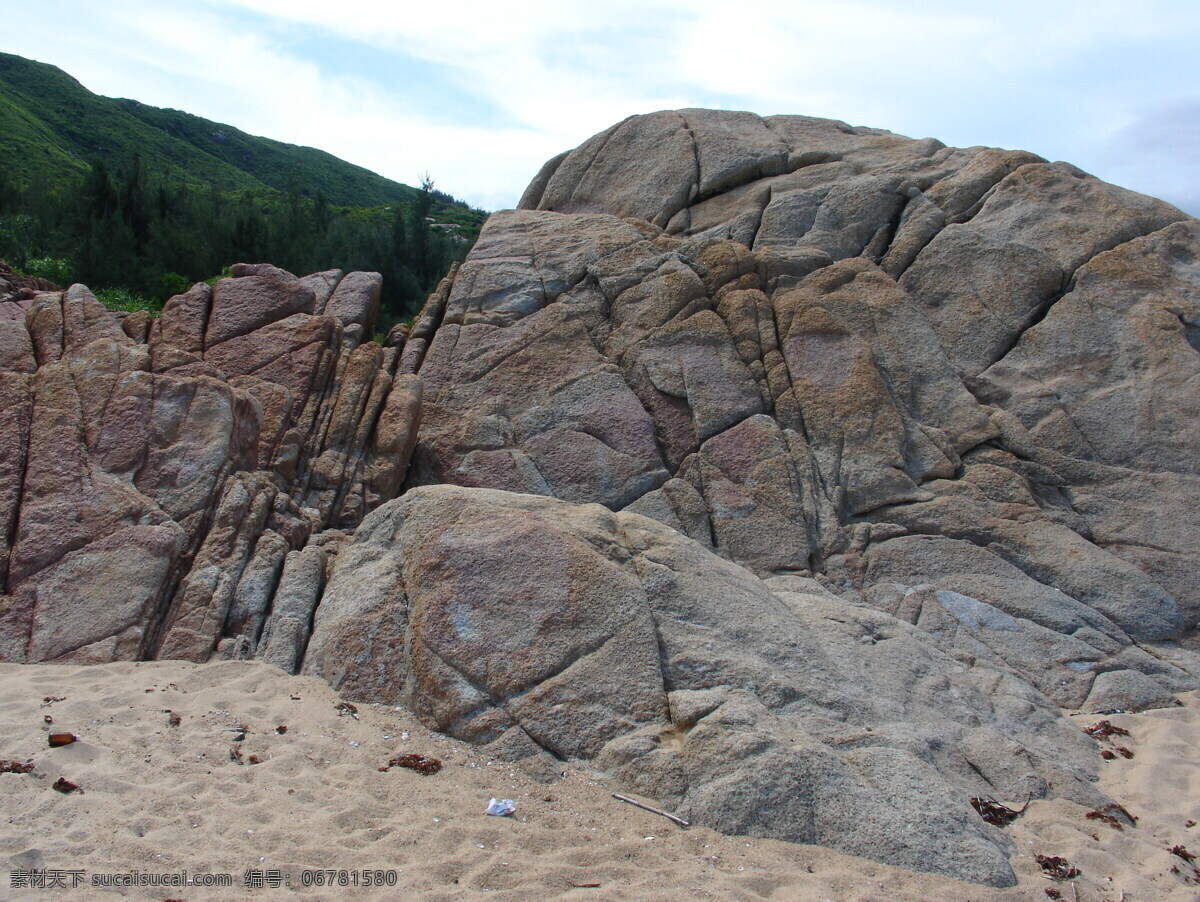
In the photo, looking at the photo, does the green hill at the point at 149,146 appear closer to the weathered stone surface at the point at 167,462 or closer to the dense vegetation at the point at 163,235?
the dense vegetation at the point at 163,235

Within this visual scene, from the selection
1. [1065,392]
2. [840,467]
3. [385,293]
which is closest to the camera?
[840,467]

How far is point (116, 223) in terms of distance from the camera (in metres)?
21.9

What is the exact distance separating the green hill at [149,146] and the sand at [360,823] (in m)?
35.9

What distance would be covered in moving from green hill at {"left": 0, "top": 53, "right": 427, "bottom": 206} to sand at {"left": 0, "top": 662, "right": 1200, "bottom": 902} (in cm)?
3586

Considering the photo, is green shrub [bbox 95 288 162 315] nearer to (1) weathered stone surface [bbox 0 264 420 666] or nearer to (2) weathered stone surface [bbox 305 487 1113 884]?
(1) weathered stone surface [bbox 0 264 420 666]

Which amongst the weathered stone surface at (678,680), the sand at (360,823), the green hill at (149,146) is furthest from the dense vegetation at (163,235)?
the sand at (360,823)

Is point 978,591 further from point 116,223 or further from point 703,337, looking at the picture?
point 116,223

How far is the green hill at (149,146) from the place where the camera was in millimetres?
46344

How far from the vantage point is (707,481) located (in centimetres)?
1037

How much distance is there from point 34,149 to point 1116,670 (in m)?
52.4

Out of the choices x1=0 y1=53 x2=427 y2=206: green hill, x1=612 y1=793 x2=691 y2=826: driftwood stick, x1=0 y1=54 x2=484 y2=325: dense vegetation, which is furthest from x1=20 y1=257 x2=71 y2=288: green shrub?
x1=0 y1=53 x2=427 y2=206: green hill

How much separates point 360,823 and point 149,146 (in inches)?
2454

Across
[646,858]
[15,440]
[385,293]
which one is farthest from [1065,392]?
[385,293]

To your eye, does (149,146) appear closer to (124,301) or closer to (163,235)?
(163,235)
